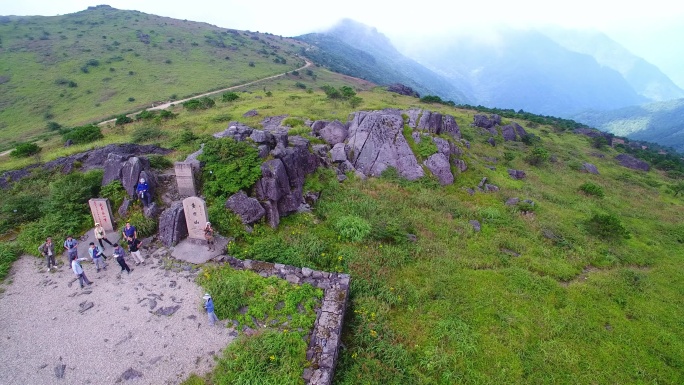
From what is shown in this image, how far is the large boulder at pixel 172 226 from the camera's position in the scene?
14.0 metres

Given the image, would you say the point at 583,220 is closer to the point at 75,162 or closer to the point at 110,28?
the point at 75,162

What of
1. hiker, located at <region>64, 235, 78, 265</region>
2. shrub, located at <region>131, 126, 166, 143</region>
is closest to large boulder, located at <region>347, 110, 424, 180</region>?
Answer: hiker, located at <region>64, 235, 78, 265</region>

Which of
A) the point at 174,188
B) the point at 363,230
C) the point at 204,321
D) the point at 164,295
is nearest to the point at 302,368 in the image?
the point at 204,321

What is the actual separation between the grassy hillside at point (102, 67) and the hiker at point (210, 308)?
164ft

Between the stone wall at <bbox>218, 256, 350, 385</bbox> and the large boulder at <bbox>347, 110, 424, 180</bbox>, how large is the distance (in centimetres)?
1349

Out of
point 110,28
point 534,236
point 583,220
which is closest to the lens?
point 534,236

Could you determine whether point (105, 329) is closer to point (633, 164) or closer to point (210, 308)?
point (210, 308)

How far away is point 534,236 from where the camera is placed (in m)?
18.5

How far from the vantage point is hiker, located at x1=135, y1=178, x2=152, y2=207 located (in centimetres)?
1537

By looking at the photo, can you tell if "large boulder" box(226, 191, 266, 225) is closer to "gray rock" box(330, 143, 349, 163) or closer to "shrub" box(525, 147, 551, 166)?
"gray rock" box(330, 143, 349, 163)

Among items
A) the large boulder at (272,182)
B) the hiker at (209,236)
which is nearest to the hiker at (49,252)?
the hiker at (209,236)

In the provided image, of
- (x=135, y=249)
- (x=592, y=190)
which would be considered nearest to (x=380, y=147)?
(x=135, y=249)

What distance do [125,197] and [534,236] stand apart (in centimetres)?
2325

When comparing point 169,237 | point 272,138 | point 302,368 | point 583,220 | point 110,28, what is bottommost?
point 583,220
